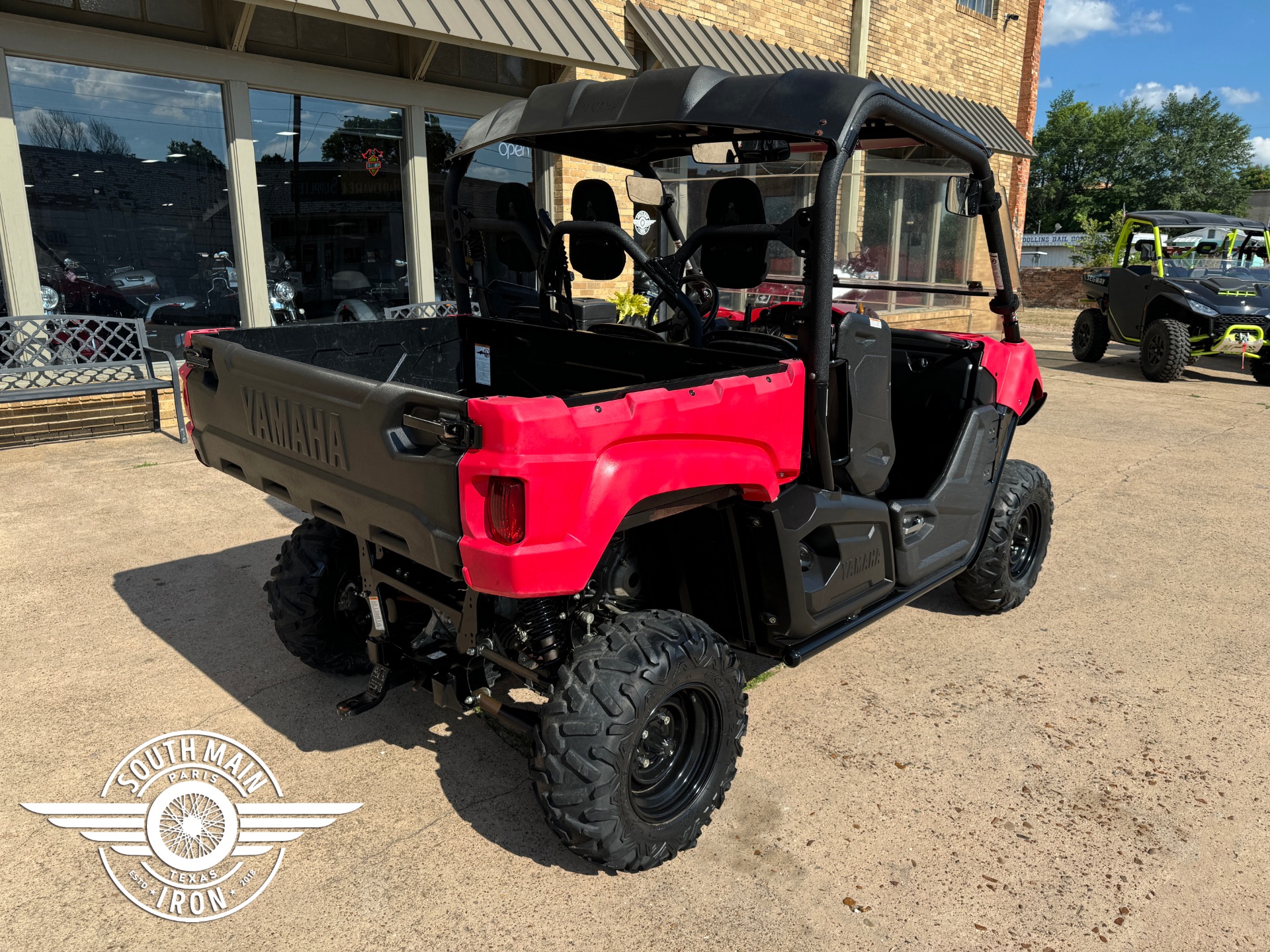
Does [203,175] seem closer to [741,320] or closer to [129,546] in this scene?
[129,546]

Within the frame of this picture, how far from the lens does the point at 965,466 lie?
3752 millimetres

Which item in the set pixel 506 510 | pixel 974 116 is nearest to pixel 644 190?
pixel 506 510

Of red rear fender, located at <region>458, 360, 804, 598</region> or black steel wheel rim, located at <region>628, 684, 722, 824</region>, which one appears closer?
red rear fender, located at <region>458, 360, 804, 598</region>

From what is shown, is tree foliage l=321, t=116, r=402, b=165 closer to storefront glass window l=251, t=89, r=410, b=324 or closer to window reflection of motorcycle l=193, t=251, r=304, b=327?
storefront glass window l=251, t=89, r=410, b=324

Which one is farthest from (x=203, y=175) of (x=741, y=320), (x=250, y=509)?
(x=741, y=320)

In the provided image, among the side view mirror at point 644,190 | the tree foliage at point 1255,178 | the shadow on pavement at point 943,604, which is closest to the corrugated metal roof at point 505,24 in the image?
the side view mirror at point 644,190

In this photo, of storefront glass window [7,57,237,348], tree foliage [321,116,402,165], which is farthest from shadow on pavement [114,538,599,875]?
tree foliage [321,116,402,165]

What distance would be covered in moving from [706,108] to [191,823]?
2.70 meters

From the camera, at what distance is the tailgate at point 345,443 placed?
220 centimetres

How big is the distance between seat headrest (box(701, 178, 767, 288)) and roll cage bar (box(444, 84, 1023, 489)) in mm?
41

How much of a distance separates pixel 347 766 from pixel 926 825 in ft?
6.26

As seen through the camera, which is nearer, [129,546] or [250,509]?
[129,546]

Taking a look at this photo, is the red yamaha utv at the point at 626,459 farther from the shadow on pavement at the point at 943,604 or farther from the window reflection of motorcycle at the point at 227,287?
the window reflection of motorcycle at the point at 227,287

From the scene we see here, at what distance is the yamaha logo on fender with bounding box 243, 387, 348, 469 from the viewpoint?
2475 mm
